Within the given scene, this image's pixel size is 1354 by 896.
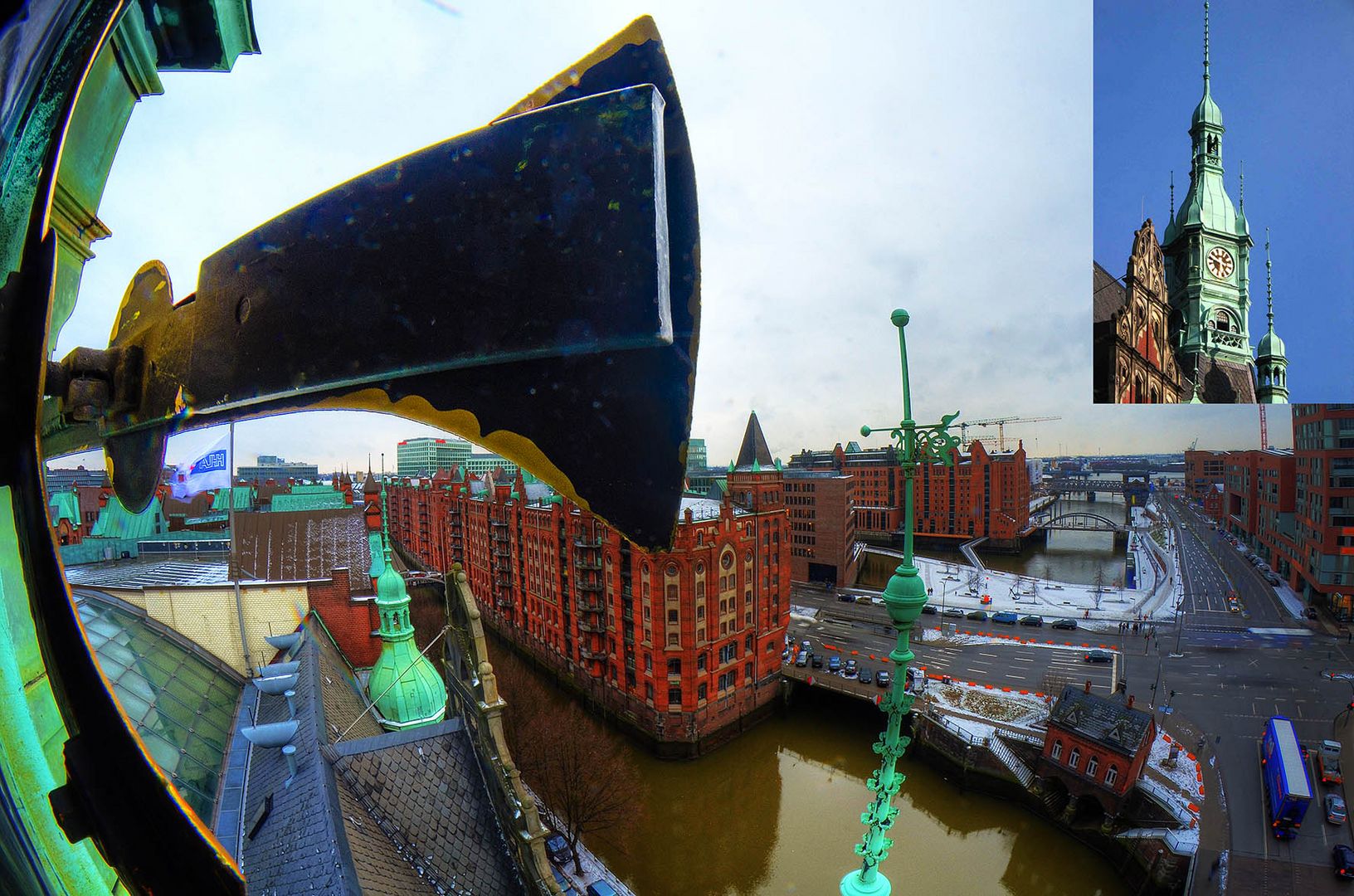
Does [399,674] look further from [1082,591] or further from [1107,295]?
[1082,591]

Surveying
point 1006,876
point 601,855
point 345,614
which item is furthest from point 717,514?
point 1006,876

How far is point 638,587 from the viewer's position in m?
5.95

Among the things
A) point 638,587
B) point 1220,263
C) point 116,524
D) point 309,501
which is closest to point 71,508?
point 116,524

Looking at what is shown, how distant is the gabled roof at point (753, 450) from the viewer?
7.79 meters

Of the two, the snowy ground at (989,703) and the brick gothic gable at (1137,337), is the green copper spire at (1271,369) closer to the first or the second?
the brick gothic gable at (1137,337)

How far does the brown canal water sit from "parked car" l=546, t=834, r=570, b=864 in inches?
14.8

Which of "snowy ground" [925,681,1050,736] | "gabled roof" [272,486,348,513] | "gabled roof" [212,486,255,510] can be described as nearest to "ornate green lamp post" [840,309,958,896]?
"gabled roof" [272,486,348,513]

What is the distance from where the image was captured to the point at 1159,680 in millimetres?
7074

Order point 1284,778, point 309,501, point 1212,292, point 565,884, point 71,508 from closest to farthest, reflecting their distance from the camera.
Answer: point 71,508 → point 309,501 → point 565,884 → point 1284,778 → point 1212,292

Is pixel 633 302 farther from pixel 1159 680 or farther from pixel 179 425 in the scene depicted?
pixel 1159 680

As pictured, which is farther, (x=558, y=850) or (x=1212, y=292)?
(x=1212, y=292)

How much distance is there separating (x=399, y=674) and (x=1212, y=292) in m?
9.53

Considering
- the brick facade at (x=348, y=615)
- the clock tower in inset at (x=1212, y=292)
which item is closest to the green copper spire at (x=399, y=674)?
the brick facade at (x=348, y=615)

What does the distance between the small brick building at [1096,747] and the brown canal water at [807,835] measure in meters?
0.61
